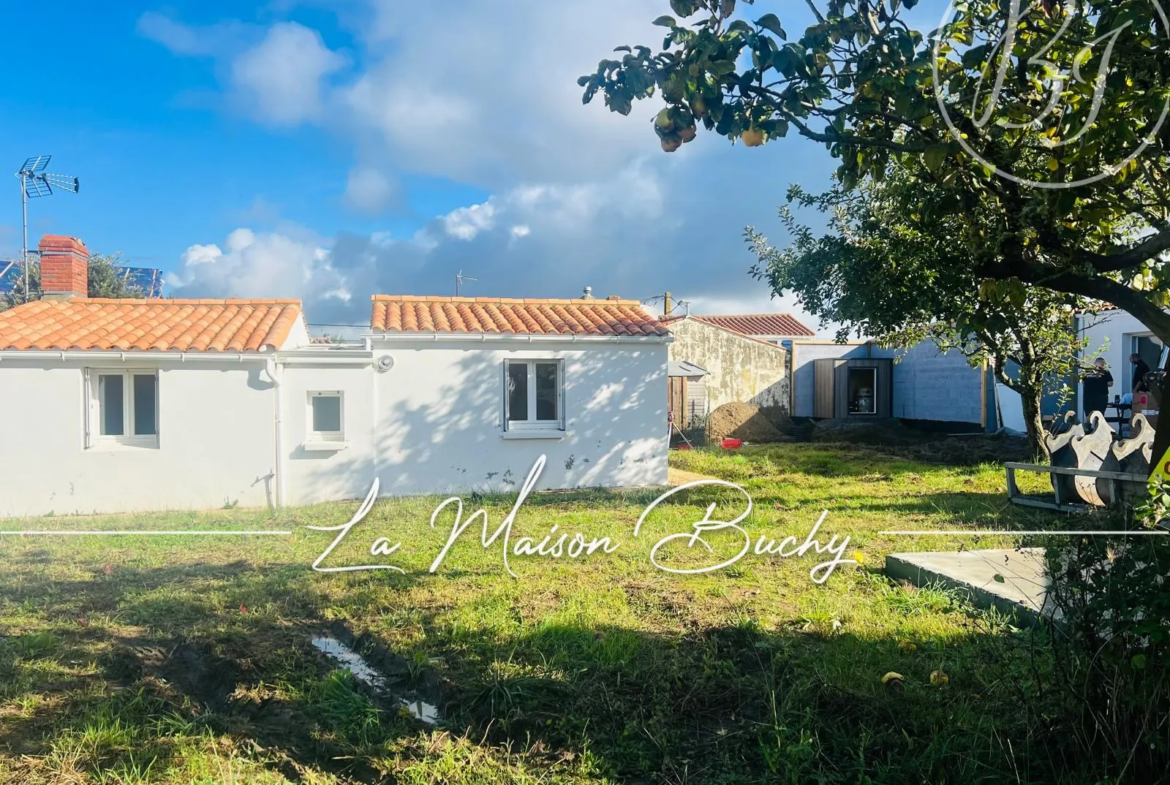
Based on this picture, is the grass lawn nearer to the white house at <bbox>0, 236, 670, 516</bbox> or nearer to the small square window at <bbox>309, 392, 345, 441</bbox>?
the white house at <bbox>0, 236, 670, 516</bbox>

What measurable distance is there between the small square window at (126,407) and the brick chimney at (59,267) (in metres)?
3.12

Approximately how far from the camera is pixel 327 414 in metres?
11.4

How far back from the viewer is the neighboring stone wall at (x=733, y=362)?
20.8m

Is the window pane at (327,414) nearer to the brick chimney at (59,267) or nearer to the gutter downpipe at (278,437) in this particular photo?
the gutter downpipe at (278,437)

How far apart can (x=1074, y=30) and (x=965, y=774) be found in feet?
13.1

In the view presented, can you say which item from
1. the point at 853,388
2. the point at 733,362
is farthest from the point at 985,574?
the point at 853,388

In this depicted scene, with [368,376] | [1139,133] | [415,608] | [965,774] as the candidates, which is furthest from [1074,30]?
[368,376]

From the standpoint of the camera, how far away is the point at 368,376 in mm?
11438

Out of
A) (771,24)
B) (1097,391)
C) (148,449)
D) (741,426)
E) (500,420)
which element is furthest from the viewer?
(741,426)

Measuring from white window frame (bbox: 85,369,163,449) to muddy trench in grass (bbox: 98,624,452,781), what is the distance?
266 inches

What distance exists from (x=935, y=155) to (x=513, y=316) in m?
9.65

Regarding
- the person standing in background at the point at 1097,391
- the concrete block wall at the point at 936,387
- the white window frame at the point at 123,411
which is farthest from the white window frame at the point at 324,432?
the concrete block wall at the point at 936,387

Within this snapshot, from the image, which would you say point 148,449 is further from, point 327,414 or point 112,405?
point 327,414

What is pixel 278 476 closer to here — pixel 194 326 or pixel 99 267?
pixel 194 326
